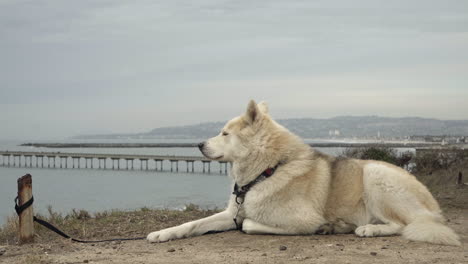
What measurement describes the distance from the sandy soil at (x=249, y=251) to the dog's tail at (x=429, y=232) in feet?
0.37

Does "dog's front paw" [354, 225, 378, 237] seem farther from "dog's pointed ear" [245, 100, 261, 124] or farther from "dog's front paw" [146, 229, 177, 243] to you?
"dog's front paw" [146, 229, 177, 243]

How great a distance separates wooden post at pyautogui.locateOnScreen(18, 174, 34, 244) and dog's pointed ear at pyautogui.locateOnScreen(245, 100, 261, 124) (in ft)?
10.7

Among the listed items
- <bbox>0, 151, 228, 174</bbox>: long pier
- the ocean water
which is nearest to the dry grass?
the ocean water

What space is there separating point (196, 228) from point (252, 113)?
168 centimetres

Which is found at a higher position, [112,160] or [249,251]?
[249,251]

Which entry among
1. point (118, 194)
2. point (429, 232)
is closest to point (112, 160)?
point (118, 194)

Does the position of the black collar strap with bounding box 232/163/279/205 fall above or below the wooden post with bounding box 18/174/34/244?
above

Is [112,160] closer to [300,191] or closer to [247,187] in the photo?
[247,187]

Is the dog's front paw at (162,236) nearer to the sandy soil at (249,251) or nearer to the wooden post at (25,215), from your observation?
the sandy soil at (249,251)

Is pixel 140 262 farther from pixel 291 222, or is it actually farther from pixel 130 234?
pixel 130 234

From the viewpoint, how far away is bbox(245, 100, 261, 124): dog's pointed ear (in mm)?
6617

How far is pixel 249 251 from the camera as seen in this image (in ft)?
19.8

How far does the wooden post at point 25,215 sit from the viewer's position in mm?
7491

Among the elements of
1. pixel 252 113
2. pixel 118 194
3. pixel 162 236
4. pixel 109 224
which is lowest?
pixel 118 194
